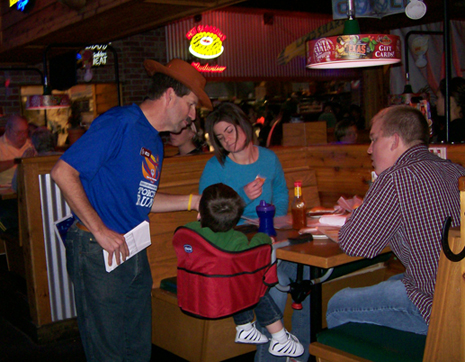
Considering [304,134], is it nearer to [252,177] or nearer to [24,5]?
[252,177]

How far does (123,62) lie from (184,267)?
788 centimetres

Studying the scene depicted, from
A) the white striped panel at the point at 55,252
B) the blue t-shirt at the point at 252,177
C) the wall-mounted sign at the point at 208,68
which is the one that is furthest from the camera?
the wall-mounted sign at the point at 208,68

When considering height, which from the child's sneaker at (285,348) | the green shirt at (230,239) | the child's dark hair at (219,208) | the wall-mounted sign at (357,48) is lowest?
the child's sneaker at (285,348)

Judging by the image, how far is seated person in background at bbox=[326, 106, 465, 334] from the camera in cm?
203

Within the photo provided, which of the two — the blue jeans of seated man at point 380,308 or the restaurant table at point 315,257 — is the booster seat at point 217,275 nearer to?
the restaurant table at point 315,257

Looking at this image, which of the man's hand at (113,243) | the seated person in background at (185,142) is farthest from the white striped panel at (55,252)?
the man's hand at (113,243)

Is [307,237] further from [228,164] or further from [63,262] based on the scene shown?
[63,262]

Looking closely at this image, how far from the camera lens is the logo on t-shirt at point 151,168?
2252mm

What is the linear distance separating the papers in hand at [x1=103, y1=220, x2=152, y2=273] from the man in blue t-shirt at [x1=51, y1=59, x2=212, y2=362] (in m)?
0.03

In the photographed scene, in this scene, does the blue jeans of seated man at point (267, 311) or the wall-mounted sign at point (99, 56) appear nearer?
the blue jeans of seated man at point (267, 311)

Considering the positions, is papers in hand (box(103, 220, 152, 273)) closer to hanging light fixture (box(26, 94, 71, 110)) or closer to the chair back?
the chair back

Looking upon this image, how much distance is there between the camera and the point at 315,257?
223 centimetres

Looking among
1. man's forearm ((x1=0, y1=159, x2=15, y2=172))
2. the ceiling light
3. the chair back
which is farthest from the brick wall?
the chair back

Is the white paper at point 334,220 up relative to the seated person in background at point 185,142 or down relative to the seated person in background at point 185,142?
down
